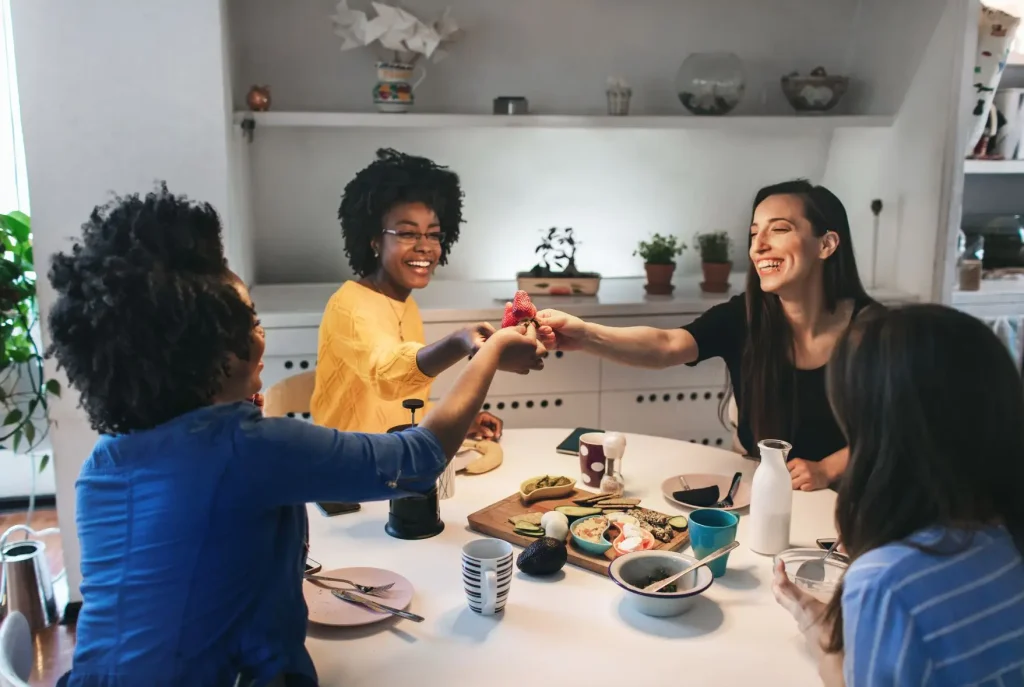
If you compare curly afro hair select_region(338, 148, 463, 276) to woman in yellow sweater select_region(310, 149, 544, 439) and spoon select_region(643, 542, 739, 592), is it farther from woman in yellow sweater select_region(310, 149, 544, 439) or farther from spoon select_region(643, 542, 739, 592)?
spoon select_region(643, 542, 739, 592)

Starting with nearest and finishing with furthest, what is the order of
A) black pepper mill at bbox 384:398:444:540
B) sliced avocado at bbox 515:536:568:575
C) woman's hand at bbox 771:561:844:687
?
woman's hand at bbox 771:561:844:687, sliced avocado at bbox 515:536:568:575, black pepper mill at bbox 384:398:444:540

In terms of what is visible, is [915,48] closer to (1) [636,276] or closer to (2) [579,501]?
(1) [636,276]

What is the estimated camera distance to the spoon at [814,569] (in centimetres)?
133

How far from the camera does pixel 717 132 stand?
3312mm

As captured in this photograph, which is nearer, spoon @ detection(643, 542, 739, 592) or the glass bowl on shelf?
spoon @ detection(643, 542, 739, 592)

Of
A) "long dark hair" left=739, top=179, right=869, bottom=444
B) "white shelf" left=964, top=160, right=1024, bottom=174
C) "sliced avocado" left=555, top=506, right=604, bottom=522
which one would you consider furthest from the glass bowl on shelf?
"sliced avocado" left=555, top=506, right=604, bottom=522

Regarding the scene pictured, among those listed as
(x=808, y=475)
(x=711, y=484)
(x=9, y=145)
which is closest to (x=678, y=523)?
(x=711, y=484)

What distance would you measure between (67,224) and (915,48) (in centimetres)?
273

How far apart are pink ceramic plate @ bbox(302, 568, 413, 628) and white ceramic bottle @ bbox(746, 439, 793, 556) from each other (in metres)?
0.59

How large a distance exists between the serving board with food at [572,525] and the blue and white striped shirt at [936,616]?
49 cm

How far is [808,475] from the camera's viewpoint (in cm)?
175

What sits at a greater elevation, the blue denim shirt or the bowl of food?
the blue denim shirt

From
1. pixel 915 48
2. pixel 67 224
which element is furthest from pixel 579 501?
pixel 915 48

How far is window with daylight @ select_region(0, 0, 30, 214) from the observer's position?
305 centimetres
